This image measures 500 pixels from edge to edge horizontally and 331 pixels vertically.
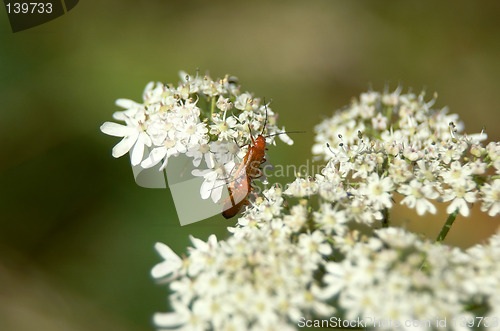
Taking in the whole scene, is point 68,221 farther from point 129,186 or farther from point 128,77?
point 128,77

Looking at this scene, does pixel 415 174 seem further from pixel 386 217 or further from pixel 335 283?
pixel 335 283

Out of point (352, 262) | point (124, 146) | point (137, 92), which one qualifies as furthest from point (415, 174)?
point (137, 92)

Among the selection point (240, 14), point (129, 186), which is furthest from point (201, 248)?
point (240, 14)

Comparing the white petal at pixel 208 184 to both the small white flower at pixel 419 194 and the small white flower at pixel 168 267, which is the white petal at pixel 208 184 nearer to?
the small white flower at pixel 168 267

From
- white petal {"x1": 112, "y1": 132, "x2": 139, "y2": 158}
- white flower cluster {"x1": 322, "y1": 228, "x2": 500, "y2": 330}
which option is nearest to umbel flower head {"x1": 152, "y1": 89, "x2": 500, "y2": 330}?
white flower cluster {"x1": 322, "y1": 228, "x2": 500, "y2": 330}

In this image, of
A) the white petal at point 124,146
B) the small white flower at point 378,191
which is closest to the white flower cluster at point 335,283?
the small white flower at point 378,191

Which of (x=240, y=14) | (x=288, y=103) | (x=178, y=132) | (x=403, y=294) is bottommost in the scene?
(x=403, y=294)

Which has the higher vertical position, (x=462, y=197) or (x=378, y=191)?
(x=378, y=191)
